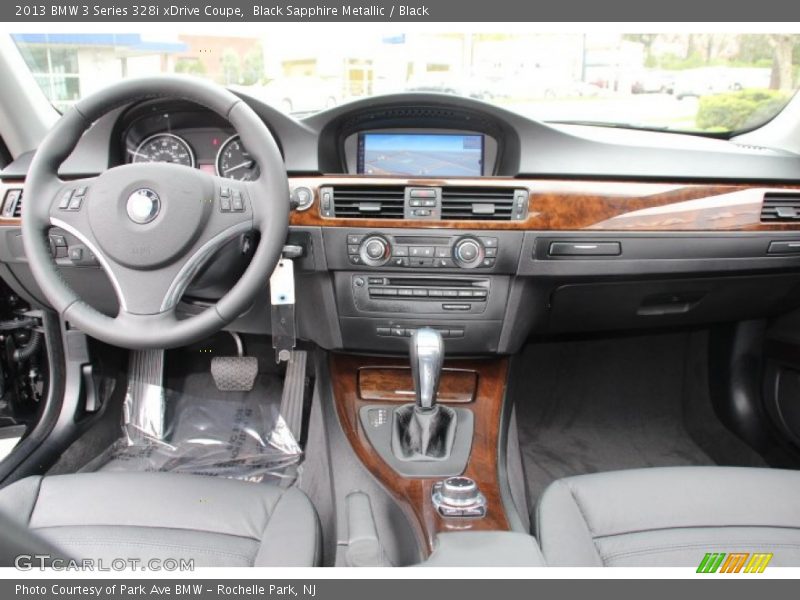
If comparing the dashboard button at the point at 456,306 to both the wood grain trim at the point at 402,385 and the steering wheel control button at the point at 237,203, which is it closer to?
the wood grain trim at the point at 402,385

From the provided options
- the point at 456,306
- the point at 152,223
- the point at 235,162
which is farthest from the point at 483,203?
the point at 152,223

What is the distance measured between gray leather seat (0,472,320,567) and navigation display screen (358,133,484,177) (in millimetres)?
918

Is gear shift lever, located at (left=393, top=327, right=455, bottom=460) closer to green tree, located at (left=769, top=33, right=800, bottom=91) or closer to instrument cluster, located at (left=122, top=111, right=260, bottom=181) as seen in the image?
instrument cluster, located at (left=122, top=111, right=260, bottom=181)

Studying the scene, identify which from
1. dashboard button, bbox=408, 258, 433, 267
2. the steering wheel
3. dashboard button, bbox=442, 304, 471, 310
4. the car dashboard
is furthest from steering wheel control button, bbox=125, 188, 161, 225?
dashboard button, bbox=442, 304, 471, 310

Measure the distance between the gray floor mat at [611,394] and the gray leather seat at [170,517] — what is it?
122 cm

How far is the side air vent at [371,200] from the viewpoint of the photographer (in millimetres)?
1669

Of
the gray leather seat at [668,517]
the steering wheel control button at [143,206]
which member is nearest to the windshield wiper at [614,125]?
the gray leather seat at [668,517]

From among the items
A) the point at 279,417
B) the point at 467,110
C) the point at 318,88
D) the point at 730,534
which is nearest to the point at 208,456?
the point at 279,417

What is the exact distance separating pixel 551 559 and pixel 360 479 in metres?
0.71

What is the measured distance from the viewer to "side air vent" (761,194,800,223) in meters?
1.77

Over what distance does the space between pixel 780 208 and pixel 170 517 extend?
1.75 metres

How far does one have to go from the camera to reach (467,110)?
1711mm

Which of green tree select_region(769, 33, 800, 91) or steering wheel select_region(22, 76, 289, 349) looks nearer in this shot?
steering wheel select_region(22, 76, 289, 349)

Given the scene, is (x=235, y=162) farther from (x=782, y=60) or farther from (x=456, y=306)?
(x=782, y=60)
